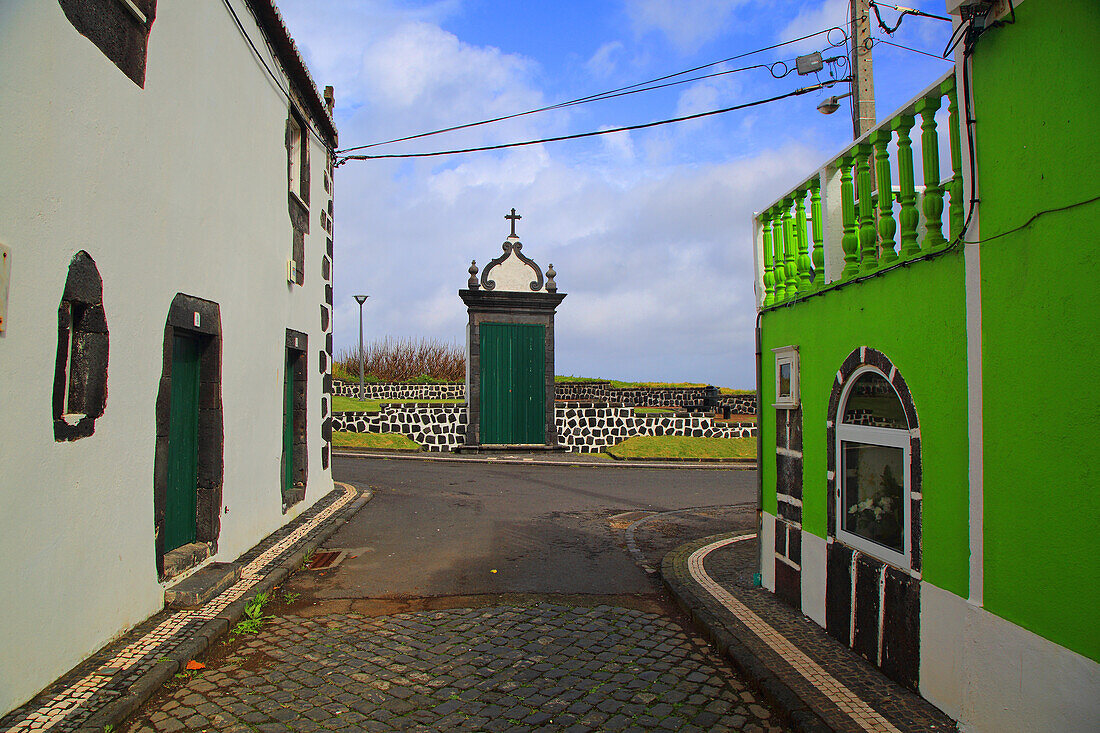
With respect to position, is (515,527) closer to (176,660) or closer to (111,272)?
(176,660)

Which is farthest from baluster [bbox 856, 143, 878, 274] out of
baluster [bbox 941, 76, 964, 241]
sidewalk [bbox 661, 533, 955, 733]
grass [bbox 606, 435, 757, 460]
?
grass [bbox 606, 435, 757, 460]

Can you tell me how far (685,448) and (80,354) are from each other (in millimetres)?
15566

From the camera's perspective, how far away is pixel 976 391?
3271 mm

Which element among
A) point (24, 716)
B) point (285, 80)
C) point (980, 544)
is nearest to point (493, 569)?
point (24, 716)

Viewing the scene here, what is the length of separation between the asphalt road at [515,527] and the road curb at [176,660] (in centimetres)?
32

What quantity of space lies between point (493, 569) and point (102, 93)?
483cm

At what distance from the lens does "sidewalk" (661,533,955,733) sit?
136 inches

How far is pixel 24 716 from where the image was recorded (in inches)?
129

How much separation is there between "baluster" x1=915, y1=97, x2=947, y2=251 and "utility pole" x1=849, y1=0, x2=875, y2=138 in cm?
488

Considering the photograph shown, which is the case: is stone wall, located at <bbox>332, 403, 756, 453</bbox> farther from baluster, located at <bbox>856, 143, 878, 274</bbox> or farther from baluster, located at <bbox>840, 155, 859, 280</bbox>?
baluster, located at <bbox>856, 143, 878, 274</bbox>

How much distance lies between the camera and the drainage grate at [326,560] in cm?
673

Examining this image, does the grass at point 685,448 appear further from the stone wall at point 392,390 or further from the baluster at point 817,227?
the stone wall at point 392,390

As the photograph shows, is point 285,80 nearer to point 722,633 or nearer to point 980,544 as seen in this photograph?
point 722,633

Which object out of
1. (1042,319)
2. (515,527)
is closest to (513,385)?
(515,527)
